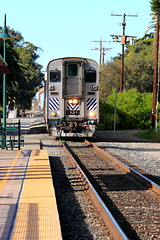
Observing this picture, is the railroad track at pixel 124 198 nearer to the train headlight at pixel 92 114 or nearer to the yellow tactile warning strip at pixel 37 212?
the yellow tactile warning strip at pixel 37 212

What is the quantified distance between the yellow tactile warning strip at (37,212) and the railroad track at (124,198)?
2.89 feet

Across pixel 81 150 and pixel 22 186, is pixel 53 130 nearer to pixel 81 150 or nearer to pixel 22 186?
pixel 81 150

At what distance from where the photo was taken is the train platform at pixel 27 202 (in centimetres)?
621

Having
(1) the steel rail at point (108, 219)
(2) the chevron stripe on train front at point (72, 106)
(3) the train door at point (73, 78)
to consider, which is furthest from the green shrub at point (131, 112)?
(1) the steel rail at point (108, 219)

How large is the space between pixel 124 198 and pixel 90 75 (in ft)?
47.0

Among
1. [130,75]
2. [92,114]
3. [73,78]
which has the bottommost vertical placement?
[92,114]

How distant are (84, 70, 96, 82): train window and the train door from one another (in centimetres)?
36

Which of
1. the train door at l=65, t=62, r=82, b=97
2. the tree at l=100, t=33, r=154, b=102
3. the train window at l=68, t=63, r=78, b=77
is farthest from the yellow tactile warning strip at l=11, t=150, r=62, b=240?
the tree at l=100, t=33, r=154, b=102

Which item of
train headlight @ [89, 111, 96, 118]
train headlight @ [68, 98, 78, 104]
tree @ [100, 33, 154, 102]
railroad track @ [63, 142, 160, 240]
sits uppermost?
tree @ [100, 33, 154, 102]

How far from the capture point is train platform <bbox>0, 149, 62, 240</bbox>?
6211 millimetres

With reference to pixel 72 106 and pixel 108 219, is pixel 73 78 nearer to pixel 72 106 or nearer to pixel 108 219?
pixel 72 106

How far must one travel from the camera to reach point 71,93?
2320 cm

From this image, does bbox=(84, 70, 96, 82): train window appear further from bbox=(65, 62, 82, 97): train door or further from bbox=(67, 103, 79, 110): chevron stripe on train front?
bbox=(67, 103, 79, 110): chevron stripe on train front

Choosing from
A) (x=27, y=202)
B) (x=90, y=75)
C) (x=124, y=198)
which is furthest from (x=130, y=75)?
(x=27, y=202)
